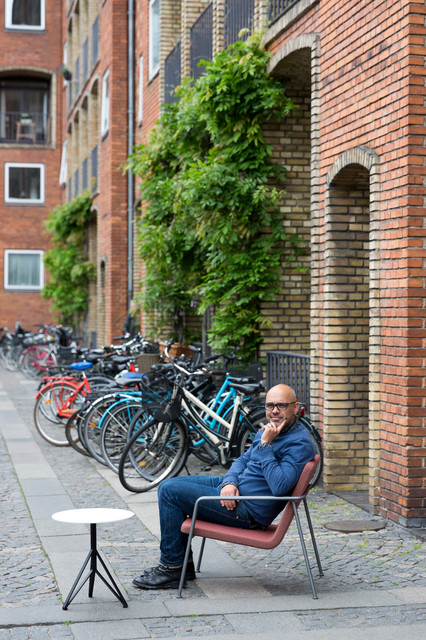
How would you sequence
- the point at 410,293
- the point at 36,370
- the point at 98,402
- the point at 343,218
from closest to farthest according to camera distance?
the point at 410,293
the point at 343,218
the point at 98,402
the point at 36,370

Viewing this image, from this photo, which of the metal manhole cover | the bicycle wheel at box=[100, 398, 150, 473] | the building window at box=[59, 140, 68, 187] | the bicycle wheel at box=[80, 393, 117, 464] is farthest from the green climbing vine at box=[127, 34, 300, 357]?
the building window at box=[59, 140, 68, 187]

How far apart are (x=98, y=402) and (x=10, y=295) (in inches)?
1048

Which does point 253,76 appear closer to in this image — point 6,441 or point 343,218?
point 343,218

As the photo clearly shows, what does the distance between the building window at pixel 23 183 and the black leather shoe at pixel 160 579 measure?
32.4 meters

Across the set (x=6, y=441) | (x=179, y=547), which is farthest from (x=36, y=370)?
(x=179, y=547)

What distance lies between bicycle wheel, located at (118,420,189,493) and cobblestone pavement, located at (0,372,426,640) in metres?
0.43

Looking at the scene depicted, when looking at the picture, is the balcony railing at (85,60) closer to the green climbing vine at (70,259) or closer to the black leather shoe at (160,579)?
the green climbing vine at (70,259)

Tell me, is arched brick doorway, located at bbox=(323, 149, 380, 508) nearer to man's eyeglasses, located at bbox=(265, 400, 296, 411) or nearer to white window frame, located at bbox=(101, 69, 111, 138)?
man's eyeglasses, located at bbox=(265, 400, 296, 411)

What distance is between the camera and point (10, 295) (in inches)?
1438

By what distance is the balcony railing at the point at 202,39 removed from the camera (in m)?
13.8

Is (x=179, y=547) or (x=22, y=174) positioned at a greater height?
(x=22, y=174)

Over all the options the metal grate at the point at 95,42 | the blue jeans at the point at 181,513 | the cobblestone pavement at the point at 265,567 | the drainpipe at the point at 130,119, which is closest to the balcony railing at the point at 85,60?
the metal grate at the point at 95,42

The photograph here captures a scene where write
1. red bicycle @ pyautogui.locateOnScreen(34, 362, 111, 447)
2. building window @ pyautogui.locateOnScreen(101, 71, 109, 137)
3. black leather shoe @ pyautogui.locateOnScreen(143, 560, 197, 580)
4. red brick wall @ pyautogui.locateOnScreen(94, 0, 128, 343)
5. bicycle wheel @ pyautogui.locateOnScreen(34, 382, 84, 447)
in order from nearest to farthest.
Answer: black leather shoe @ pyautogui.locateOnScreen(143, 560, 197, 580), red bicycle @ pyautogui.locateOnScreen(34, 362, 111, 447), bicycle wheel @ pyautogui.locateOnScreen(34, 382, 84, 447), red brick wall @ pyautogui.locateOnScreen(94, 0, 128, 343), building window @ pyautogui.locateOnScreen(101, 71, 109, 137)

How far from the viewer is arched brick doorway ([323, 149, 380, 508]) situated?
916cm
